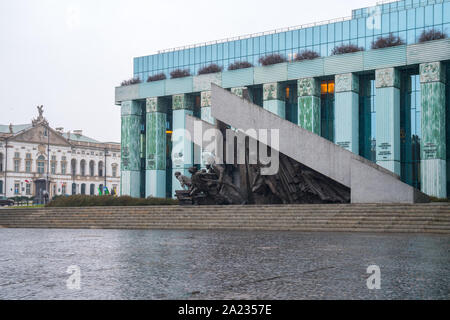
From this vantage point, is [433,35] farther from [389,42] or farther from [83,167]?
[83,167]

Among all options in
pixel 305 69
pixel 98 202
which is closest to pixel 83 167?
pixel 305 69

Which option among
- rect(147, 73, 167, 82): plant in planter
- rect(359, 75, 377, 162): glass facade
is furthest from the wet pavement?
rect(147, 73, 167, 82): plant in planter

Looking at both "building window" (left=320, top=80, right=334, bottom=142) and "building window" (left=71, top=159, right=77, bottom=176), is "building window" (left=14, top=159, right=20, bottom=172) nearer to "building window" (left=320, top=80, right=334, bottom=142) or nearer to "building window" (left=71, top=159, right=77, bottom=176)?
"building window" (left=71, top=159, right=77, bottom=176)

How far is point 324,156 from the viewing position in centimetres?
1902

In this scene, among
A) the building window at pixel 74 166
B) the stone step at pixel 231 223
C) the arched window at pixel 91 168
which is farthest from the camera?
the arched window at pixel 91 168

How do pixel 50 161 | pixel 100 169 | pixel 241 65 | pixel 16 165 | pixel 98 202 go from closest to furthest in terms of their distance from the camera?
pixel 98 202, pixel 241 65, pixel 16 165, pixel 50 161, pixel 100 169

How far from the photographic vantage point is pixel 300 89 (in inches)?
1538

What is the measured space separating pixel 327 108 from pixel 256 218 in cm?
2371

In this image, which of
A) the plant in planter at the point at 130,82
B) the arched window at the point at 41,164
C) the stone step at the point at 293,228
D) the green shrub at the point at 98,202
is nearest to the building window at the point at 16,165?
the arched window at the point at 41,164

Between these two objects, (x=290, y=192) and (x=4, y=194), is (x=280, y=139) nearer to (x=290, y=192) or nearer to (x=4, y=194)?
(x=290, y=192)

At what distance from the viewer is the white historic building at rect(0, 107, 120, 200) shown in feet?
265

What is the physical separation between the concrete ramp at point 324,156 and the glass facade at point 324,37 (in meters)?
25.3

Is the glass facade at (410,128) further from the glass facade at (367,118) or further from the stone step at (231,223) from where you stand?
the stone step at (231,223)

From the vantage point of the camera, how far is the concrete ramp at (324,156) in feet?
58.5
